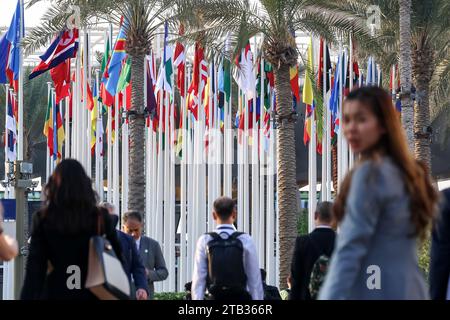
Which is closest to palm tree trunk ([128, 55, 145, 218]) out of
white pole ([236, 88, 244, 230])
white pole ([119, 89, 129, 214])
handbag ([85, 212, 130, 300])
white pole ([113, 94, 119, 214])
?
white pole ([119, 89, 129, 214])

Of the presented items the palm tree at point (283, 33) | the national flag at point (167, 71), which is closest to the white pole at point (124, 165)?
the national flag at point (167, 71)

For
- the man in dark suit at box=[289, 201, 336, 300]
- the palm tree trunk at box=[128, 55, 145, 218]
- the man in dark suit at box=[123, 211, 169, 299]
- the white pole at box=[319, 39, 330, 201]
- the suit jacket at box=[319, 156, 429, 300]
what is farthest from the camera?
the white pole at box=[319, 39, 330, 201]

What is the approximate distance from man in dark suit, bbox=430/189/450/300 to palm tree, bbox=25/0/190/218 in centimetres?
A: 1937

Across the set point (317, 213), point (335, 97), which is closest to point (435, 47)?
point (335, 97)

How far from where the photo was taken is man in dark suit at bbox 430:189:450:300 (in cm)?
689

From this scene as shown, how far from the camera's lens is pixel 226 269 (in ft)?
30.2

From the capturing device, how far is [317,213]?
970cm

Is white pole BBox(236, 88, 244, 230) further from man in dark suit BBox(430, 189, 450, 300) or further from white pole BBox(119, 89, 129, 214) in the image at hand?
man in dark suit BBox(430, 189, 450, 300)

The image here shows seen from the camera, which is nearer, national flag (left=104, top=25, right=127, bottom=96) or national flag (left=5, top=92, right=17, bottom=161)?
national flag (left=5, top=92, right=17, bottom=161)

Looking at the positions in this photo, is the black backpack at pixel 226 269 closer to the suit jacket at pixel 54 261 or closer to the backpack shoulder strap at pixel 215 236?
the backpack shoulder strap at pixel 215 236

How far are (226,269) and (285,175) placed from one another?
17.3 m

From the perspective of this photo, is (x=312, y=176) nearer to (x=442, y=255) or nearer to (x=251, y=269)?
(x=251, y=269)

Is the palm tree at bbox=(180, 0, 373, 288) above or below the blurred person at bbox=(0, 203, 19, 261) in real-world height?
above
